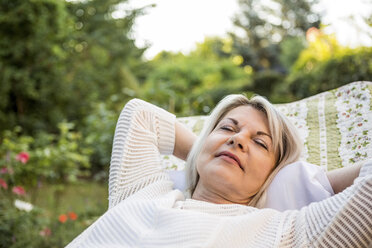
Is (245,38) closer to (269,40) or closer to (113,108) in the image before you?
(269,40)

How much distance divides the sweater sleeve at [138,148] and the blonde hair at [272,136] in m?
0.15

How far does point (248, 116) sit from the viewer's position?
5.97 feet

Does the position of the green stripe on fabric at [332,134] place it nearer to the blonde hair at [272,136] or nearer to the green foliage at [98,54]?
the blonde hair at [272,136]

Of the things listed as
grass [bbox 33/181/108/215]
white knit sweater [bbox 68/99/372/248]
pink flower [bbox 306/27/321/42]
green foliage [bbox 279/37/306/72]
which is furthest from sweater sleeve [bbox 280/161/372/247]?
green foliage [bbox 279/37/306/72]

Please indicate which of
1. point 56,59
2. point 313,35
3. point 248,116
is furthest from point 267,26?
point 248,116

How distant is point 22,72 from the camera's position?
24.7 feet

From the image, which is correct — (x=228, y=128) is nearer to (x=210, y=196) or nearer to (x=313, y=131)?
(x=210, y=196)

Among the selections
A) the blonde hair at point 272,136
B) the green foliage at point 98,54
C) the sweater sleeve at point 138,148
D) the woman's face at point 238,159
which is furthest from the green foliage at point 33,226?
the green foliage at point 98,54

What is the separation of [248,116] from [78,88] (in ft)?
24.5

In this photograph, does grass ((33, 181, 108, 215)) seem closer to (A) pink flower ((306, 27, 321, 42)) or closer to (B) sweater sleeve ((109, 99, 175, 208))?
(B) sweater sleeve ((109, 99, 175, 208))

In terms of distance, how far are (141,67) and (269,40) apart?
15.2 meters

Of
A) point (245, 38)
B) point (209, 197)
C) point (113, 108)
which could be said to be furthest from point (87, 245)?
point (245, 38)

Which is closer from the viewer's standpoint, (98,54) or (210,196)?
(210,196)

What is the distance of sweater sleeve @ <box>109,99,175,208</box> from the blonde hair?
A: 0.15m
